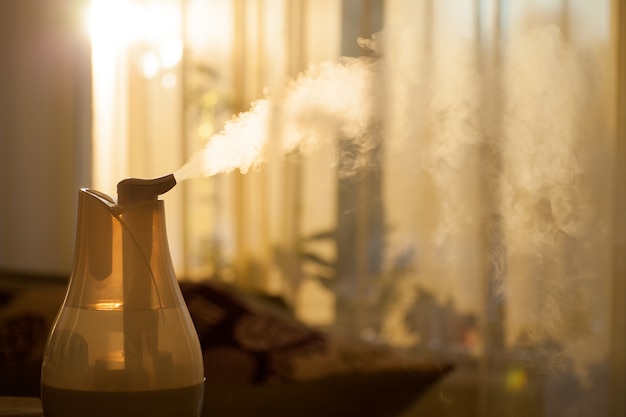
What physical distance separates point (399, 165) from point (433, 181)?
0.09 m

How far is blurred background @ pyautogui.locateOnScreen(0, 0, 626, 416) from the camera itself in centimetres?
181

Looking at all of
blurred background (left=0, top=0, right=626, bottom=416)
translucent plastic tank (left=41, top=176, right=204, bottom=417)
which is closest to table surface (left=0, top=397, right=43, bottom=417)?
translucent plastic tank (left=41, top=176, right=204, bottom=417)

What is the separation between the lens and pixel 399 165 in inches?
78.4

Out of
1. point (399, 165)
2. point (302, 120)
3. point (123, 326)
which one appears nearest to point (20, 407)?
point (123, 326)

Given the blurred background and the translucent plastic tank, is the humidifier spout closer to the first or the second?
the translucent plastic tank

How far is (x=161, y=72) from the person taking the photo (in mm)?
2295

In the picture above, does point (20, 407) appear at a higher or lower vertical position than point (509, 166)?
lower

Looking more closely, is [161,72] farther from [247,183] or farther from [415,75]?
[415,75]

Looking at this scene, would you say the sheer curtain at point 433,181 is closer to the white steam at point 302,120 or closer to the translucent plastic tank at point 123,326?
the white steam at point 302,120

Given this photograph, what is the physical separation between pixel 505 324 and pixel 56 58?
5.10 ft

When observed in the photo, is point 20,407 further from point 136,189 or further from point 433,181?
point 433,181

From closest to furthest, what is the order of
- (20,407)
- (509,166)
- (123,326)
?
1. (123,326)
2. (20,407)
3. (509,166)

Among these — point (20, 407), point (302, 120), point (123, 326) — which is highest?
point (302, 120)

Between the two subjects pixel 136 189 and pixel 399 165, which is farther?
pixel 399 165
